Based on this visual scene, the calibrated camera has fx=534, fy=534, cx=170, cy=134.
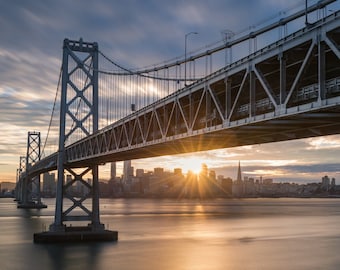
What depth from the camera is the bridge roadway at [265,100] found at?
16.7m

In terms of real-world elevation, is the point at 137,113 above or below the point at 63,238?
above

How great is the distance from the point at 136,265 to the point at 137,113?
1026 centimetres

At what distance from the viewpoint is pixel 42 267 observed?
1378 inches

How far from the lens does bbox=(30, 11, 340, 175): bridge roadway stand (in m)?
16.7

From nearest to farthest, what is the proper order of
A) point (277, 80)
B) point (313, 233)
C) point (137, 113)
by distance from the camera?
point (277, 80)
point (137, 113)
point (313, 233)

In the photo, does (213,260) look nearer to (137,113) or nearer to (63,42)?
(137,113)

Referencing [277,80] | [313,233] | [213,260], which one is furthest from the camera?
[313,233]

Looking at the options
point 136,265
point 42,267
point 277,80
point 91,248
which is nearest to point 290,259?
point 136,265

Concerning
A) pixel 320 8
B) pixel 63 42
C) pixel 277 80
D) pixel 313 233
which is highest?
pixel 63 42

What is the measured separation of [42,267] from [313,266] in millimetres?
18525

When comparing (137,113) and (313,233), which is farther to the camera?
(313,233)

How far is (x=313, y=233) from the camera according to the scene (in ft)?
215

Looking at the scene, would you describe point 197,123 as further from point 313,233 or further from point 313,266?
point 313,233

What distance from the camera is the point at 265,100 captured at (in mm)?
21188
